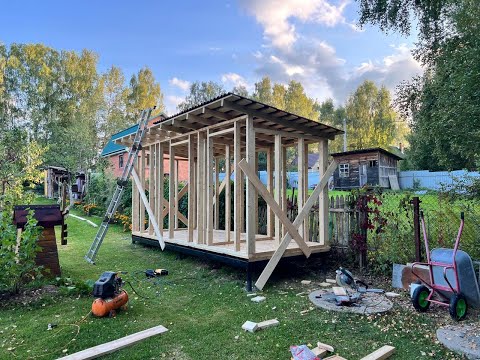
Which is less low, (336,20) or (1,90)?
(1,90)

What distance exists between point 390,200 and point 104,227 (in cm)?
582

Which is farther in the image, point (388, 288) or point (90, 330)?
point (388, 288)

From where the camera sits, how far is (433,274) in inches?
161

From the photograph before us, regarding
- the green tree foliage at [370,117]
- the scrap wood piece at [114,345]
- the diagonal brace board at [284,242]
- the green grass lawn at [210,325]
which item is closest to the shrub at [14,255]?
the green grass lawn at [210,325]

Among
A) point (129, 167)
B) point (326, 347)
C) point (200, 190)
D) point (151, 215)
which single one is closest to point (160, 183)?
point (151, 215)

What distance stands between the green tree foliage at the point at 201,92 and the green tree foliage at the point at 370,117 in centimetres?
1372

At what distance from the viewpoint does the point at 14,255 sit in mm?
4219

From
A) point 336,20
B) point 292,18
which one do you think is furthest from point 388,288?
point 292,18

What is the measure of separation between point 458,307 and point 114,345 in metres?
3.64

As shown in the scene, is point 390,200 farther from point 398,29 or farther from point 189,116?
point 398,29

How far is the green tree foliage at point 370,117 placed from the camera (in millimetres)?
32438

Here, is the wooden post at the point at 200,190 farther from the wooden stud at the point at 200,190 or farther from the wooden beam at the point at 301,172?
the wooden beam at the point at 301,172

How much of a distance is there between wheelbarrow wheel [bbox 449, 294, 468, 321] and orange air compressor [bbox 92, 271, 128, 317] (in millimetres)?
3807

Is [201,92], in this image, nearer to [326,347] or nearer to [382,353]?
[326,347]
